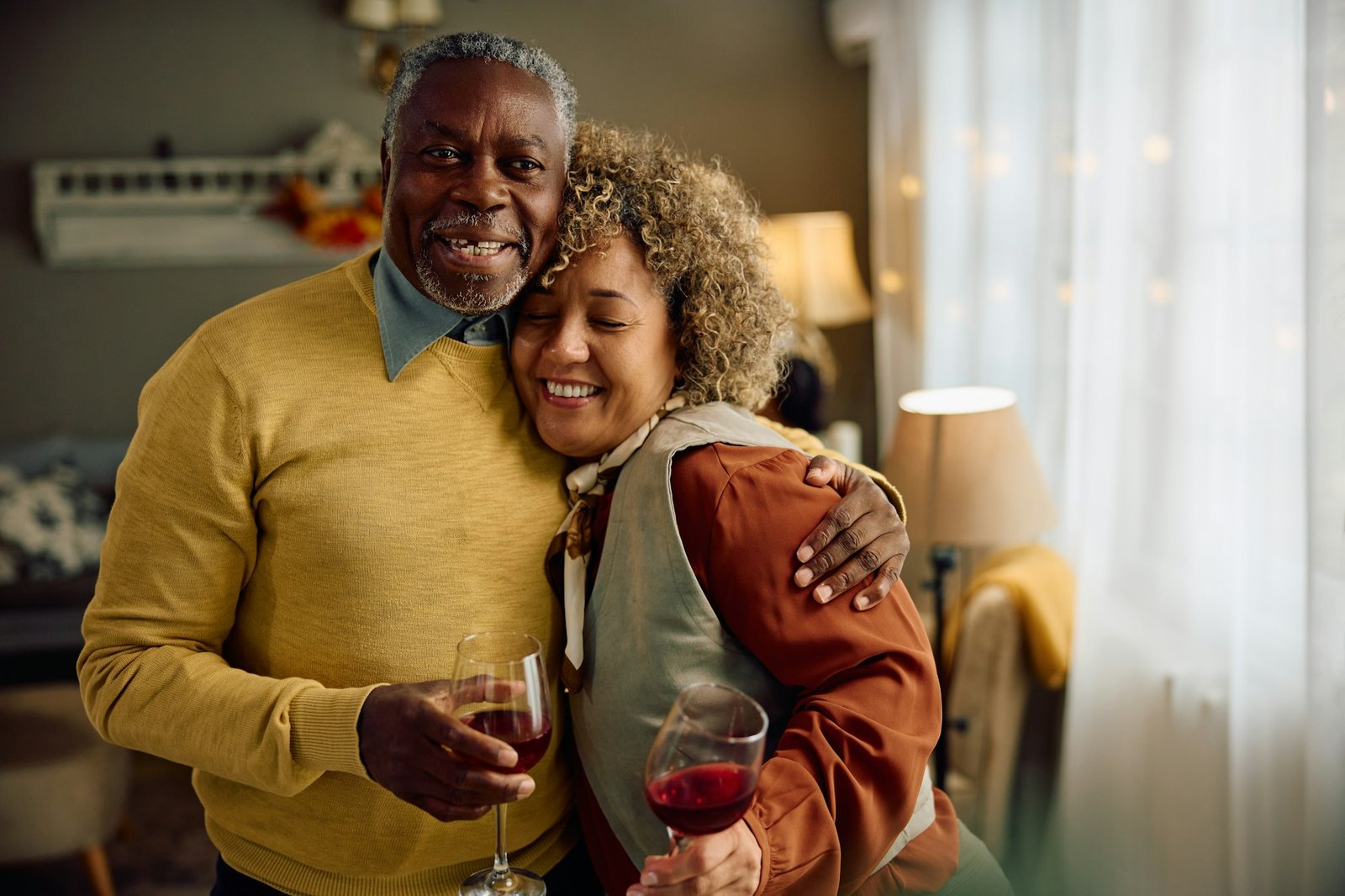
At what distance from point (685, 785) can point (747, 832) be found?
0.35ft

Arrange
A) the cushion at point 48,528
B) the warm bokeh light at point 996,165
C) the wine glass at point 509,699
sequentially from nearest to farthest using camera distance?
the wine glass at point 509,699
the warm bokeh light at point 996,165
the cushion at point 48,528

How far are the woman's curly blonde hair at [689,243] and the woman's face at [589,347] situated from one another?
0.08 ft

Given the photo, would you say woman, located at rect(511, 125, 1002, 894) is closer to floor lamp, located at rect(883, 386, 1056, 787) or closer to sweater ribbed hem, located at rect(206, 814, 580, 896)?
sweater ribbed hem, located at rect(206, 814, 580, 896)

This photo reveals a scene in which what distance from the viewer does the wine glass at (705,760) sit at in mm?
921

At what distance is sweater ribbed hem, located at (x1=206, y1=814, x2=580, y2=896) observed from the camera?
49.4 inches

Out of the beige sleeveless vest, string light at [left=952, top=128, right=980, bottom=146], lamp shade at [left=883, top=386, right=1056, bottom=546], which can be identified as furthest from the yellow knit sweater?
string light at [left=952, top=128, right=980, bottom=146]

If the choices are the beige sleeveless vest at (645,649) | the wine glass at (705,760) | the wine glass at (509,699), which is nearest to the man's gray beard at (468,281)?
the beige sleeveless vest at (645,649)

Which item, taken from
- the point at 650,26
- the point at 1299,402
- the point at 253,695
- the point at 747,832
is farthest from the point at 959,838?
the point at 650,26

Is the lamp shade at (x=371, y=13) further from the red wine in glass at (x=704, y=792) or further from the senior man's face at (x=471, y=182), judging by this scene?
the red wine in glass at (x=704, y=792)

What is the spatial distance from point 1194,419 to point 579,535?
53.9 inches

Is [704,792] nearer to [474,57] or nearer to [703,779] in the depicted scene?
[703,779]

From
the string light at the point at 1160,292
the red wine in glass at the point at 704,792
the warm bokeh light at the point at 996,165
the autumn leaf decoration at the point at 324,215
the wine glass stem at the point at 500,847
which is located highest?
the autumn leaf decoration at the point at 324,215

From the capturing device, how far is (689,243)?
1.35 m

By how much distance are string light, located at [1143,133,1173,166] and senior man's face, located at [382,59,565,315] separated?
1417 millimetres
